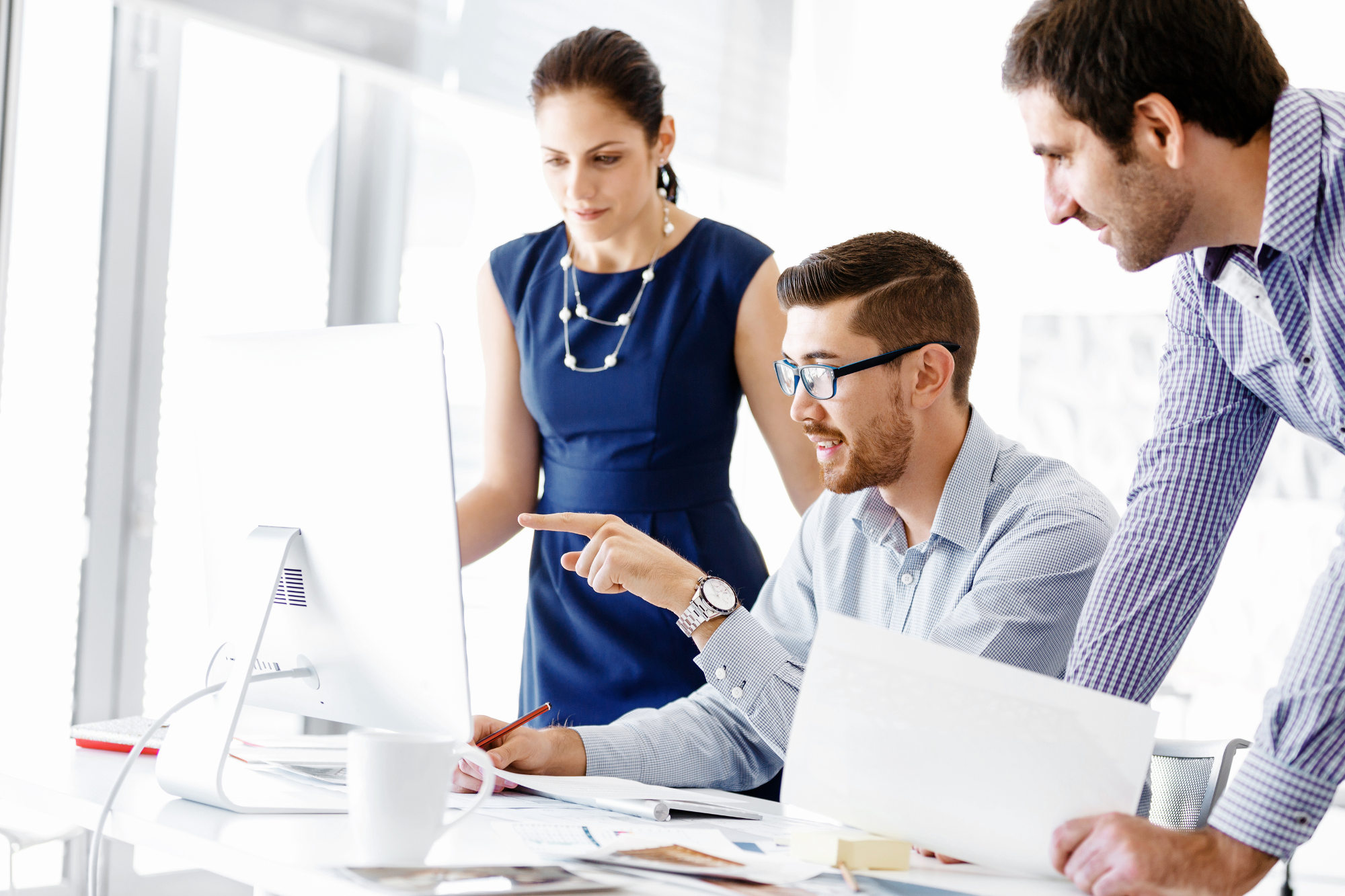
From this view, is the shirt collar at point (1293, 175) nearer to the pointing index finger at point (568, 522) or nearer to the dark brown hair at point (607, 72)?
the pointing index finger at point (568, 522)

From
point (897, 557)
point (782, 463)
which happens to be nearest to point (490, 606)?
point (782, 463)

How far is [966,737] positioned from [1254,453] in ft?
1.93

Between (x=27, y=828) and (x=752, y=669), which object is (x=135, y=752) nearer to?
(x=752, y=669)

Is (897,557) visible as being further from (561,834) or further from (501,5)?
(501,5)

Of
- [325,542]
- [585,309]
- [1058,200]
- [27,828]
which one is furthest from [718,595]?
[27,828]

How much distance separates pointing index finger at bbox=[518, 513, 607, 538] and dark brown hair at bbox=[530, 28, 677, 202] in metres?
0.78

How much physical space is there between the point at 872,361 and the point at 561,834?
765mm

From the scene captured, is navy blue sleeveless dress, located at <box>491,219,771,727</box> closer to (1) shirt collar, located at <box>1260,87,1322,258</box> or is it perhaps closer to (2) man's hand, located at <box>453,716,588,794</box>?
(2) man's hand, located at <box>453,716,588,794</box>

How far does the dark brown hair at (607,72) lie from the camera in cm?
188

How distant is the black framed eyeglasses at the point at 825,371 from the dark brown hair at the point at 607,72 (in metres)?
0.57

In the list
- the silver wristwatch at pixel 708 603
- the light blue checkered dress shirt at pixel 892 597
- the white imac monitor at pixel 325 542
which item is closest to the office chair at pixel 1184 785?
the light blue checkered dress shirt at pixel 892 597

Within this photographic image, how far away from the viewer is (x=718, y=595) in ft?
4.47

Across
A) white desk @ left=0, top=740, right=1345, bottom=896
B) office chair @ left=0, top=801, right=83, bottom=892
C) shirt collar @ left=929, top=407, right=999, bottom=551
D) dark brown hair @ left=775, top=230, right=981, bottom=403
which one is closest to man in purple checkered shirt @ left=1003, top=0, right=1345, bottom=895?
white desk @ left=0, top=740, right=1345, bottom=896

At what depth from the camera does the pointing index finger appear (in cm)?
136
